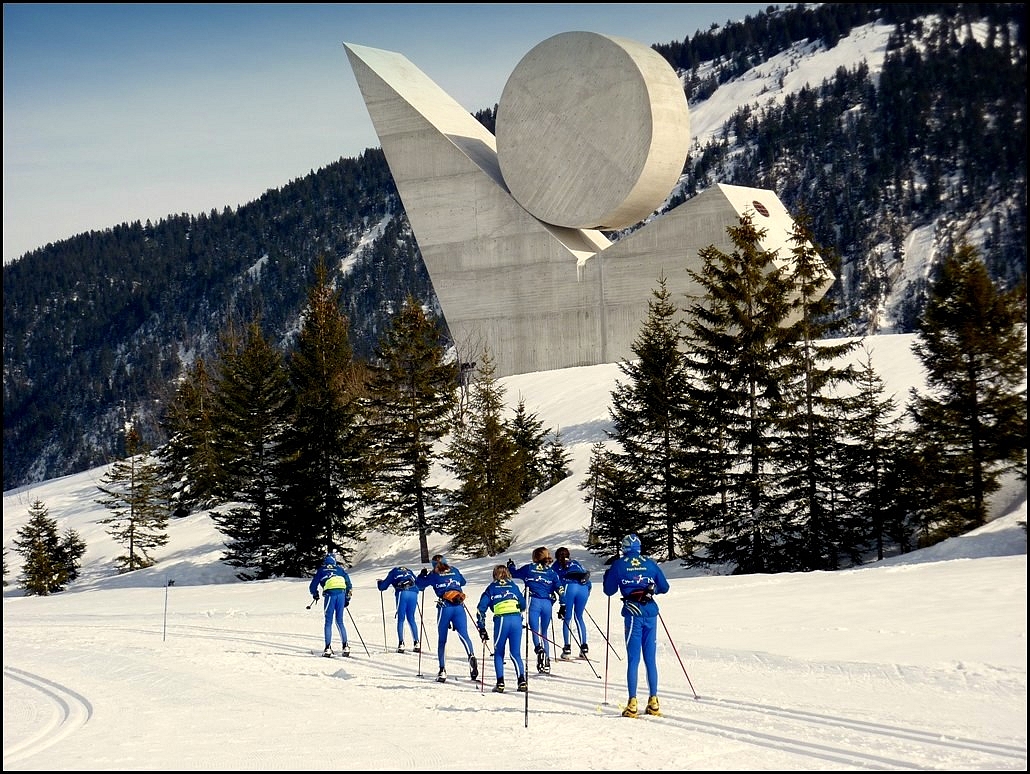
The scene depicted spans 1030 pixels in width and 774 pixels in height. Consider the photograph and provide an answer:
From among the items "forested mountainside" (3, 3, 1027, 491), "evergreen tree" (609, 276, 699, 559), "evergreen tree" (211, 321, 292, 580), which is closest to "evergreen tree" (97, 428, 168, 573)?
"evergreen tree" (211, 321, 292, 580)

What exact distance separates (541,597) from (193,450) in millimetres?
35563

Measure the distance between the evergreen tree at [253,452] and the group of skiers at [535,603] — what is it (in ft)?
59.3

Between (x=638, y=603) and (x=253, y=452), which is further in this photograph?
(x=253, y=452)

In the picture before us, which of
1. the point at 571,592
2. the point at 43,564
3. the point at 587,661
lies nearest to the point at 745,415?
the point at 571,592

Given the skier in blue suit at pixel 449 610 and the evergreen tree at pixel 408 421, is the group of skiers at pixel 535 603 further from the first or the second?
the evergreen tree at pixel 408 421

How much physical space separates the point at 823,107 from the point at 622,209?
447 ft

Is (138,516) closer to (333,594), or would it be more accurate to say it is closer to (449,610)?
(333,594)

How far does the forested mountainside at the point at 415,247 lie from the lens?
133 meters

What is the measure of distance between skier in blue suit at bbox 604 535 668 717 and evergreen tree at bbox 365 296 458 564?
20220mm

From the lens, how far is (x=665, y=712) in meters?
10.4

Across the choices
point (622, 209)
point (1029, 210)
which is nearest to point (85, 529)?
point (622, 209)

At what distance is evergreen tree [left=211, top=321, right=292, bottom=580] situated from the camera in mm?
33875

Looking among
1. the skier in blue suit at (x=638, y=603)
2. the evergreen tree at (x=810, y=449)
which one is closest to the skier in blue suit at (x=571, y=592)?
the skier in blue suit at (x=638, y=603)

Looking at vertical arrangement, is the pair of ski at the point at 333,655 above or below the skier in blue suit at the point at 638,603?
below
